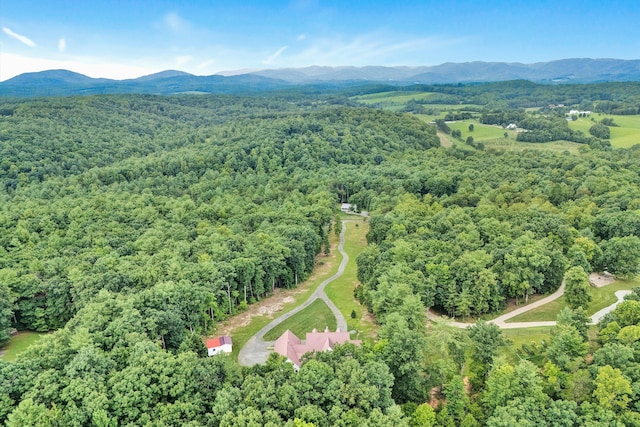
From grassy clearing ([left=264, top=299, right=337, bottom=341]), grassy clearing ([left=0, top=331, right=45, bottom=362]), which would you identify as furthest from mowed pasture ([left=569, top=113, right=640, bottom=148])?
grassy clearing ([left=0, top=331, right=45, bottom=362])

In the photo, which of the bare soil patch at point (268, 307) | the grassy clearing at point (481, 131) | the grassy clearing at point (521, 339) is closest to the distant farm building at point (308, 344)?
the bare soil patch at point (268, 307)

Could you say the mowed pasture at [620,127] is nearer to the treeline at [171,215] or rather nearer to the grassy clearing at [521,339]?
the treeline at [171,215]

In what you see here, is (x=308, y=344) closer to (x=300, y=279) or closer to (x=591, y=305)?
(x=300, y=279)

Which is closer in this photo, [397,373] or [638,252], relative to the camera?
[397,373]

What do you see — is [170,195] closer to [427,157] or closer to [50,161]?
[50,161]

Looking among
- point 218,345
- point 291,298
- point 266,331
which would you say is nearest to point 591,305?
point 291,298

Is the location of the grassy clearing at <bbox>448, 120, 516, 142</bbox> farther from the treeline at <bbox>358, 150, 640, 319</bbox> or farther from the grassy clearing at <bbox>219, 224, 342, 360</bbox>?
the grassy clearing at <bbox>219, 224, 342, 360</bbox>

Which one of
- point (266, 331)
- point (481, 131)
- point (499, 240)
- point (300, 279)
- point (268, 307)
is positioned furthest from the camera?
point (481, 131)

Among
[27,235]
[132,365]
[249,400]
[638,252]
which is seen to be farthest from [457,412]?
[27,235]
